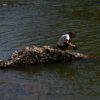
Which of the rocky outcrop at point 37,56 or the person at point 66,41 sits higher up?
the person at point 66,41

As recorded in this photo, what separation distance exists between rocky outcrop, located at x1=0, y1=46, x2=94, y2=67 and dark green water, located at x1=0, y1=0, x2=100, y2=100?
14.0 inches

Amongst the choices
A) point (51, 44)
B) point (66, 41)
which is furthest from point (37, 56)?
point (51, 44)

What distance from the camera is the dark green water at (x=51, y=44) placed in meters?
11.7

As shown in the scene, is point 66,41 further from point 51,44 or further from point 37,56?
point 51,44

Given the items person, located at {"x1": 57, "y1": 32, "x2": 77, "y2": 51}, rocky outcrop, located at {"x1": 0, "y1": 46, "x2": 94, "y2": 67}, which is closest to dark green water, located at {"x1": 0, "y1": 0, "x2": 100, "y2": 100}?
rocky outcrop, located at {"x1": 0, "y1": 46, "x2": 94, "y2": 67}

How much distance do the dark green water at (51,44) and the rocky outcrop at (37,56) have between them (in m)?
0.35

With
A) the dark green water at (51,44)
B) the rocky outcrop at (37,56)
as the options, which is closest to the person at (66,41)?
the rocky outcrop at (37,56)

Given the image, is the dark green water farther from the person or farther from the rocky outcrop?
the person

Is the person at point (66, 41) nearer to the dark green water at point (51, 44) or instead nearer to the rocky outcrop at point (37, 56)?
the rocky outcrop at point (37, 56)

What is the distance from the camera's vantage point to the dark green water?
11719 millimetres

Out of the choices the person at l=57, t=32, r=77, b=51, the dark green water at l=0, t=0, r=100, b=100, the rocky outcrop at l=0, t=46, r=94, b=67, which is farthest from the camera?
the person at l=57, t=32, r=77, b=51

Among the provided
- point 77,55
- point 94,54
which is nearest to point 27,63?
point 77,55

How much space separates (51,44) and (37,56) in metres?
3.59

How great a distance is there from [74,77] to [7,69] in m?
3.69
